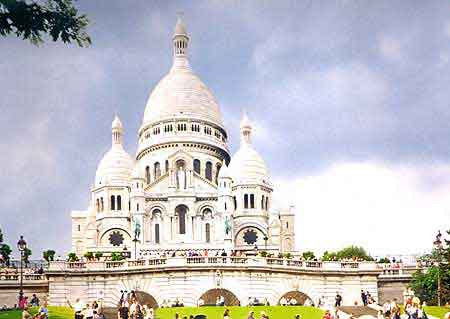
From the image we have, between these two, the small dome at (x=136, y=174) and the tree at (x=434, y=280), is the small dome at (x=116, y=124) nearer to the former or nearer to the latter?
the small dome at (x=136, y=174)

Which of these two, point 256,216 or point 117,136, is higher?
point 117,136

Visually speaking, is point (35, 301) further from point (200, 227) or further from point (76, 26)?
point (200, 227)

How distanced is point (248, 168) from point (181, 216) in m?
10.9

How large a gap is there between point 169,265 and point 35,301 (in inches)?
359

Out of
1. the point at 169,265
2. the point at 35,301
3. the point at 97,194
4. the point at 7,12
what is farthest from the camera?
the point at 97,194

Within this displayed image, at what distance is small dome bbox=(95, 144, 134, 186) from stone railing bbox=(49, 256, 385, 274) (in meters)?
52.0

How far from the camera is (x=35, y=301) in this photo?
51594mm

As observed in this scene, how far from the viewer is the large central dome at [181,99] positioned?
117438mm

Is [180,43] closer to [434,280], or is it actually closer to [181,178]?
[181,178]

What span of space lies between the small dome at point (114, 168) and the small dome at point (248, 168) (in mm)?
12473

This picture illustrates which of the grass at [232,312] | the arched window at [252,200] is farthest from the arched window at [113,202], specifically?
the grass at [232,312]

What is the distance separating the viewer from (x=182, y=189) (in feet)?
349

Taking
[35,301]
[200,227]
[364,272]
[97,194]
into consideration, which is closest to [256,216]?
[200,227]

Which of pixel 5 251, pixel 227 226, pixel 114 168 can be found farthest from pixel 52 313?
pixel 114 168
